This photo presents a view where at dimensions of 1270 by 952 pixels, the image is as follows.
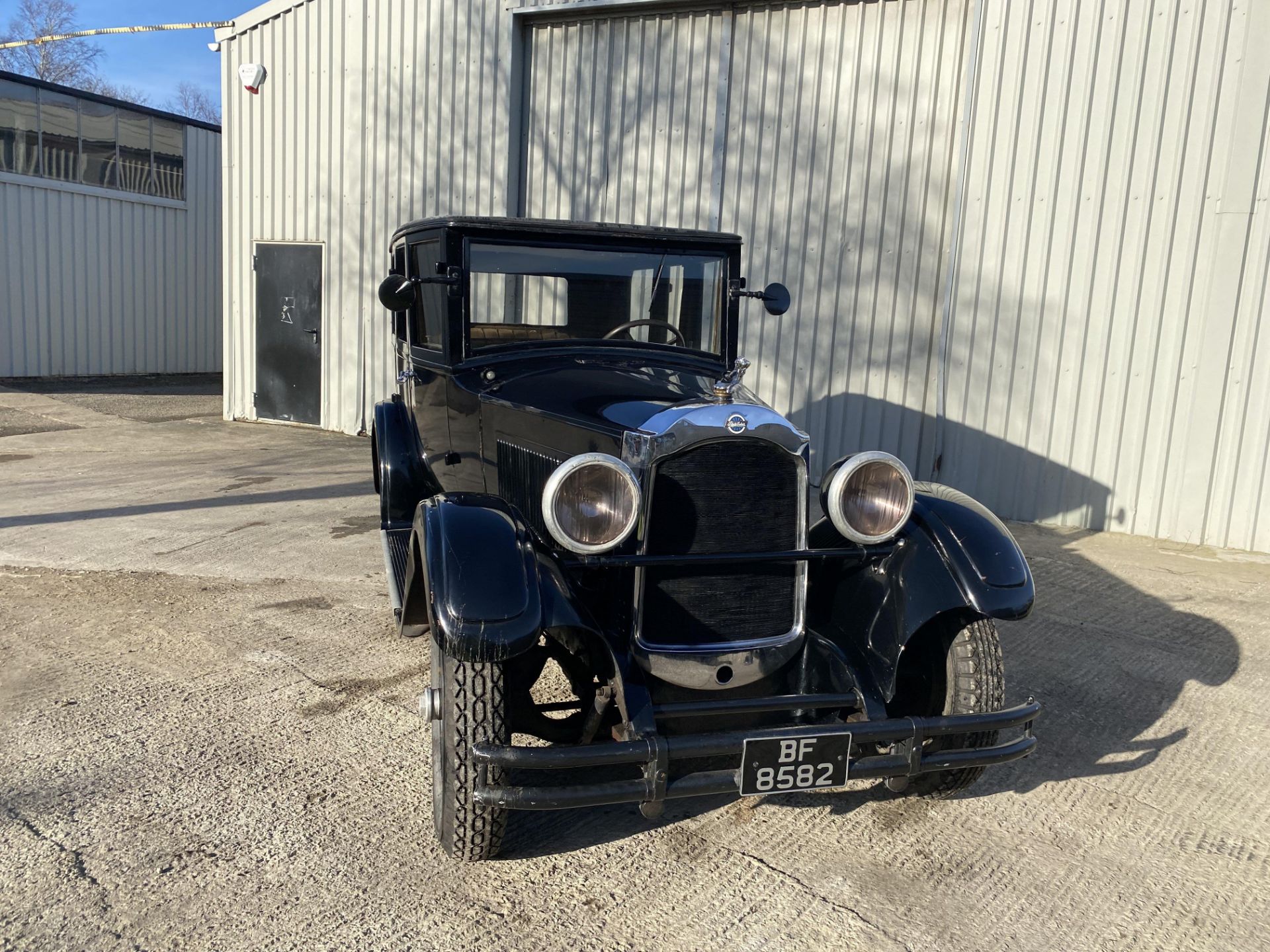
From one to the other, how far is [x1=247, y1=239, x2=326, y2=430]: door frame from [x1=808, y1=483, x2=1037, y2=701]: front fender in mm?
8584

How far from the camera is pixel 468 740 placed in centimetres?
257

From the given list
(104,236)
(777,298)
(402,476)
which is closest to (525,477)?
(402,476)

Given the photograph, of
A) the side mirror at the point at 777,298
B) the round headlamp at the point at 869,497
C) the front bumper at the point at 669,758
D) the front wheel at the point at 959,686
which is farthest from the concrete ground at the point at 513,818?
the side mirror at the point at 777,298

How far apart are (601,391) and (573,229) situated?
0.92 meters

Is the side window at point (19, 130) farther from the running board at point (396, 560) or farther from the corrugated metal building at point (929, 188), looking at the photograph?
the running board at point (396, 560)

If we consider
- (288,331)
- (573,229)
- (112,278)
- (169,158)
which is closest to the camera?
(573,229)

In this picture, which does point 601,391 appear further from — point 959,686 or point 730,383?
point 959,686

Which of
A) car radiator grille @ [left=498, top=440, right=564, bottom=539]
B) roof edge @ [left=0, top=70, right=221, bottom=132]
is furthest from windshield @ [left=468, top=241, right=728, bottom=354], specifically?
roof edge @ [left=0, top=70, right=221, bottom=132]

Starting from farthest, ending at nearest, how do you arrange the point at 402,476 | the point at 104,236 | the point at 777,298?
the point at 104,236
the point at 402,476
the point at 777,298

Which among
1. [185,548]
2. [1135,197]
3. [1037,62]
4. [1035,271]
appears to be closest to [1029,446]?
[1035,271]

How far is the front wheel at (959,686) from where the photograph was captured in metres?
2.95

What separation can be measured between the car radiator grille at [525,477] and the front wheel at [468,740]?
25.0 inches

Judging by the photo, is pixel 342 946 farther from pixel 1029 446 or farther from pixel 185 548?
pixel 1029 446

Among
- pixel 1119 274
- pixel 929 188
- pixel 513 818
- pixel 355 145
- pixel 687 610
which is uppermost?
pixel 355 145
